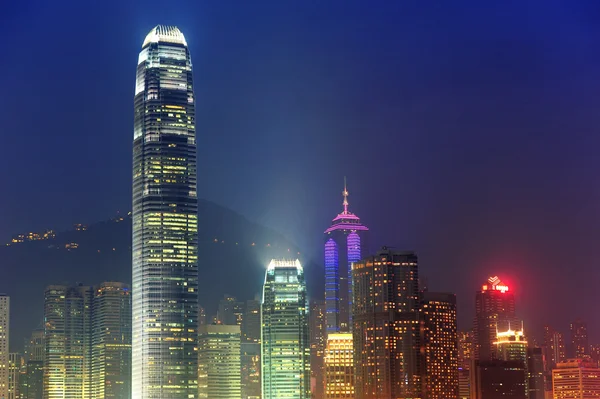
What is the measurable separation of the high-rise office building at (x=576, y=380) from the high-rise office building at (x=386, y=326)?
33.3 ft

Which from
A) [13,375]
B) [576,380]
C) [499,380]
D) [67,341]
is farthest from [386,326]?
[13,375]

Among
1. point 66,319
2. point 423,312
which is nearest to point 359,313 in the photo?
point 423,312

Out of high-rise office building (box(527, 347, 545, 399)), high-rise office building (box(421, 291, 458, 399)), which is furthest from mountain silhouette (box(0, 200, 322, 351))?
high-rise office building (box(527, 347, 545, 399))

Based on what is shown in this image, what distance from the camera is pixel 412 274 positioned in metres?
61.0

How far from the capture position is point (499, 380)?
200 ft

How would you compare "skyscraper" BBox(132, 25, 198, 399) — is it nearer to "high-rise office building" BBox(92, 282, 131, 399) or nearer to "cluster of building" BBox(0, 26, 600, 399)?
"cluster of building" BBox(0, 26, 600, 399)

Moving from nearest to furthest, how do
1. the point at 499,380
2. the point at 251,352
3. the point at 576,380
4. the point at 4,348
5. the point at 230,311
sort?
the point at 4,348 < the point at 499,380 < the point at 251,352 < the point at 230,311 < the point at 576,380

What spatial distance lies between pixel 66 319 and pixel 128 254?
4.24 meters

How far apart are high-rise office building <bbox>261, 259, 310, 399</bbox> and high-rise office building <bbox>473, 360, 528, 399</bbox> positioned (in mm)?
8101

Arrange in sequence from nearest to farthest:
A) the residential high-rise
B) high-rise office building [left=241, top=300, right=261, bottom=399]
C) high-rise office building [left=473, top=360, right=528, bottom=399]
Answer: the residential high-rise
high-rise office building [left=241, top=300, right=261, bottom=399]
high-rise office building [left=473, top=360, right=528, bottom=399]

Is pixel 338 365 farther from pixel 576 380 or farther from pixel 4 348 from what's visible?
pixel 4 348

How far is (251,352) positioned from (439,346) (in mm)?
8576

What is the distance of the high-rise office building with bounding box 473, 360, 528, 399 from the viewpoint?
6041cm

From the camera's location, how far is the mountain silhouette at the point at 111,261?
60.1 metres
